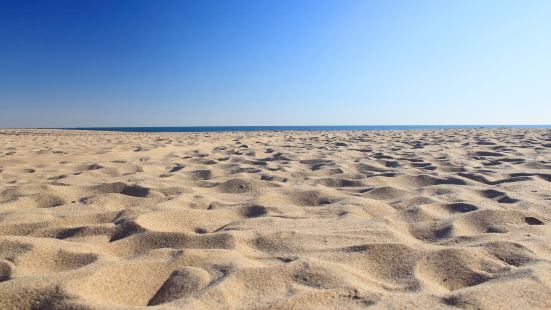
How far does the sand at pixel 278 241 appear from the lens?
3.92 ft

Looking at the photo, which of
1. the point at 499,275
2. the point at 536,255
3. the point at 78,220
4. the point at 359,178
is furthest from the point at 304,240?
the point at 359,178

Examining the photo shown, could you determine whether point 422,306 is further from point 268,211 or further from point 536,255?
point 268,211

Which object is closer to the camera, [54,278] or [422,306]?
[422,306]

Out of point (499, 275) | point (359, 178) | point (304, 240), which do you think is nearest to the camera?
point (499, 275)

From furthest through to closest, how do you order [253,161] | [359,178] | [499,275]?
[253,161] < [359,178] < [499,275]

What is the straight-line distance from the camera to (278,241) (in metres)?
1.71

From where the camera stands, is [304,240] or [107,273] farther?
[304,240]

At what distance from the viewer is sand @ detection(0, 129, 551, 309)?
119 cm

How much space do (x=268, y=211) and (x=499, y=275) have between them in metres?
1.26

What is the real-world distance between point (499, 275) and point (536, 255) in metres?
0.31

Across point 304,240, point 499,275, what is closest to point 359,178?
point 304,240

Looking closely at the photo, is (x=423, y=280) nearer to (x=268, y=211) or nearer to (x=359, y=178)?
(x=268, y=211)

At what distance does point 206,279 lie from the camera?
131cm

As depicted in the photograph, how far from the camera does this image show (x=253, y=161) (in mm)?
4590
